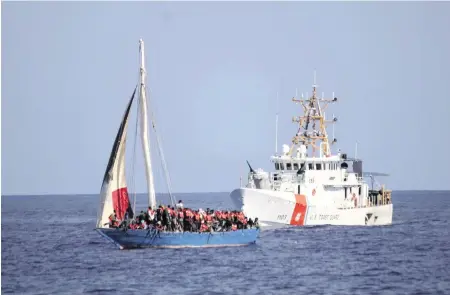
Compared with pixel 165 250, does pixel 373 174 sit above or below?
above

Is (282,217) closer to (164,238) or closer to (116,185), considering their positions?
(164,238)

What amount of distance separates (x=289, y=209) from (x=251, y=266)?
73.4 feet

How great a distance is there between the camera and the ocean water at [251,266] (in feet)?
174

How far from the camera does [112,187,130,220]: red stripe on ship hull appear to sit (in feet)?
220

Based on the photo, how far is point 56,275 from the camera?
58406 mm

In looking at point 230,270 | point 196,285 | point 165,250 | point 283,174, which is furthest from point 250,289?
point 283,174

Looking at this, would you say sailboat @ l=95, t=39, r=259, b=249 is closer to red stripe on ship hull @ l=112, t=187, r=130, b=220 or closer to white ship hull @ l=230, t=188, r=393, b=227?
red stripe on ship hull @ l=112, t=187, r=130, b=220

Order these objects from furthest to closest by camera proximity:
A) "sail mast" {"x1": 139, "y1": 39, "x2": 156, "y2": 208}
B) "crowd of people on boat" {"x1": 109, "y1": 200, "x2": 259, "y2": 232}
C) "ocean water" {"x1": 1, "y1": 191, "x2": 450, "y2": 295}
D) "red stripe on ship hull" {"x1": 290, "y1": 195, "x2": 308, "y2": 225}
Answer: "red stripe on ship hull" {"x1": 290, "y1": 195, "x2": 308, "y2": 225}
"sail mast" {"x1": 139, "y1": 39, "x2": 156, "y2": 208}
"crowd of people on boat" {"x1": 109, "y1": 200, "x2": 259, "y2": 232}
"ocean water" {"x1": 1, "y1": 191, "x2": 450, "y2": 295}

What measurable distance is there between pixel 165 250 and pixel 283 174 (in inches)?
843

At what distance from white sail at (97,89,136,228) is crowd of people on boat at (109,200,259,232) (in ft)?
1.77

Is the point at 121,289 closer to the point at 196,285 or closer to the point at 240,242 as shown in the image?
the point at 196,285

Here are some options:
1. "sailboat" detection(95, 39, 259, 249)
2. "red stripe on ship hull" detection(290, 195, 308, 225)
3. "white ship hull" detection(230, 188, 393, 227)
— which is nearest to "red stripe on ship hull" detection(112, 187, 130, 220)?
"sailboat" detection(95, 39, 259, 249)

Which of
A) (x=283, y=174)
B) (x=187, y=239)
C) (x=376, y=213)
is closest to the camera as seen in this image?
(x=187, y=239)

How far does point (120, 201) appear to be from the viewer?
67438 mm
